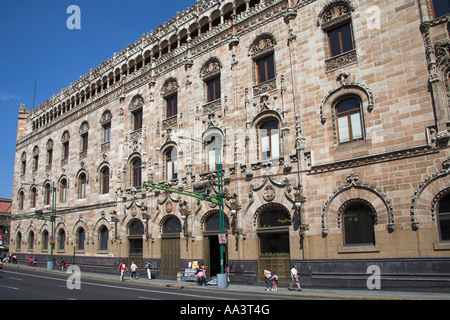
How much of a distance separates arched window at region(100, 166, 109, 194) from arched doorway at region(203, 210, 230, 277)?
1447 cm

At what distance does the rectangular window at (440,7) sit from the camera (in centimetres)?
1902

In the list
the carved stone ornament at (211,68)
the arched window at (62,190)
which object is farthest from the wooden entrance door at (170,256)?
the arched window at (62,190)

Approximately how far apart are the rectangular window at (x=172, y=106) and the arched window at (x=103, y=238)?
Result: 13.2m

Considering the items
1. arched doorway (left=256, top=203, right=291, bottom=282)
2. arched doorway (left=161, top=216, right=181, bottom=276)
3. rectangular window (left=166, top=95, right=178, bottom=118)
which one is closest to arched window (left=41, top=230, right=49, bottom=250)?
arched doorway (left=161, top=216, right=181, bottom=276)

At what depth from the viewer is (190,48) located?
31.5m

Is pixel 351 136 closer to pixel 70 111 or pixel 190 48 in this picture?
pixel 190 48

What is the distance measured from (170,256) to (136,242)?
4.89 metres

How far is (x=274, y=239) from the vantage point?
2378 cm

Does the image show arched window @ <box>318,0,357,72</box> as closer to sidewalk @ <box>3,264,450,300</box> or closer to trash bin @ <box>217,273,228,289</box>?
sidewalk @ <box>3,264,450,300</box>

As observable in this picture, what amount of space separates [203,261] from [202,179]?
5913mm

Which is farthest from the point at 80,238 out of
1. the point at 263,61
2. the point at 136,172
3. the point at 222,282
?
the point at 263,61

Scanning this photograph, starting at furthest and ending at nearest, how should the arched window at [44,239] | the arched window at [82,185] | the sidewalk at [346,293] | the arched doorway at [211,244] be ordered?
the arched window at [44,239], the arched window at [82,185], the arched doorway at [211,244], the sidewalk at [346,293]

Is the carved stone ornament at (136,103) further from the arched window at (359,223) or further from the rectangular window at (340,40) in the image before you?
the arched window at (359,223)
